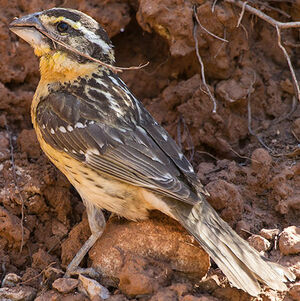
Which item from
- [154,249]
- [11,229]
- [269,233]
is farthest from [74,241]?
[269,233]

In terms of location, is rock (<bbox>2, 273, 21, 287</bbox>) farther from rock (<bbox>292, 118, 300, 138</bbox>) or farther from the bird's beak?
rock (<bbox>292, 118, 300, 138</bbox>)

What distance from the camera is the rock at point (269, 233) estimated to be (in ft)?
15.7

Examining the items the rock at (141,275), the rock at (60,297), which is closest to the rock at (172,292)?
the rock at (141,275)

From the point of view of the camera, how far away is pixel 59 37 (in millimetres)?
4965

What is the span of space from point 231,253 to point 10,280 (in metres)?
1.91

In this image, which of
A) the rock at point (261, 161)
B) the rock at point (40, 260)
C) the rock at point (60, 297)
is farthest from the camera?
the rock at point (261, 161)

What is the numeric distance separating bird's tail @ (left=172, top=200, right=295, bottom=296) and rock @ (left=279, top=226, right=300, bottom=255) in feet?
0.75

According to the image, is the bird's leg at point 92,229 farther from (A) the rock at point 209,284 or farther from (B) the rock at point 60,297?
(A) the rock at point 209,284

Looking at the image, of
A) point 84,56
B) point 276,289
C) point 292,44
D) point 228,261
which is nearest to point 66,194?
point 84,56

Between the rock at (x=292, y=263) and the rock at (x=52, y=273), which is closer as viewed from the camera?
the rock at (x=292, y=263)

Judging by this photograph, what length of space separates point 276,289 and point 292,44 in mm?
2920

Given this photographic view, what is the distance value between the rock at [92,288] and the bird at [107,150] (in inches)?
8.8

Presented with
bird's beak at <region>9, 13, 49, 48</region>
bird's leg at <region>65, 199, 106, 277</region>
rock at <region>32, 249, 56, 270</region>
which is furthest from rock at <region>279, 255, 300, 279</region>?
bird's beak at <region>9, 13, 49, 48</region>

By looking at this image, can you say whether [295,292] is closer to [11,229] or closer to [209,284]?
[209,284]
